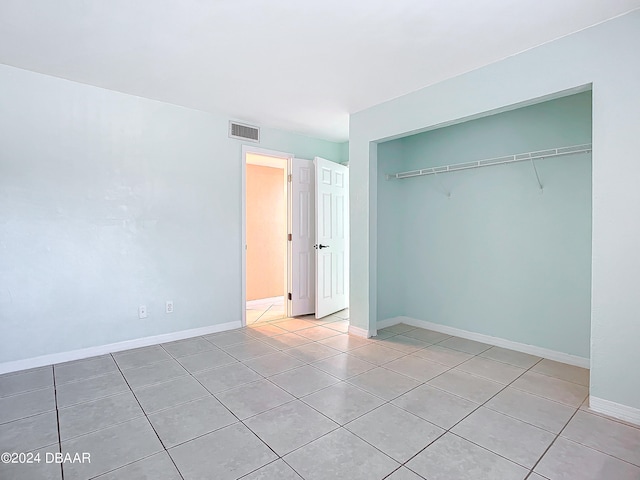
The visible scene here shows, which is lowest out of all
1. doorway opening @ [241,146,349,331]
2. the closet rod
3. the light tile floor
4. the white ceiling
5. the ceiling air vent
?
the light tile floor

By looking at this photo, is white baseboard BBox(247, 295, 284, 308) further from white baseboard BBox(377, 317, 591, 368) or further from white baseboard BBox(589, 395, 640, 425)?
white baseboard BBox(589, 395, 640, 425)

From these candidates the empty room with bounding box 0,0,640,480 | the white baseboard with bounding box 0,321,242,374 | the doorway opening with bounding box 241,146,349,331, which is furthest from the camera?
the doorway opening with bounding box 241,146,349,331

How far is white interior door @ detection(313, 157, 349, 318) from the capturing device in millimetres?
A: 4598

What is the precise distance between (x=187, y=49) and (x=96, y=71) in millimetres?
985

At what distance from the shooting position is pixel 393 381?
2.70 m

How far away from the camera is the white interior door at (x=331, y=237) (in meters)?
4.60

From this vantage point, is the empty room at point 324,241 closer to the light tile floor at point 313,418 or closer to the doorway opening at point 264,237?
the light tile floor at point 313,418

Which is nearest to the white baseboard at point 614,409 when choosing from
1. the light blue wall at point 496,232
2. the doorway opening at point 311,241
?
the light blue wall at point 496,232

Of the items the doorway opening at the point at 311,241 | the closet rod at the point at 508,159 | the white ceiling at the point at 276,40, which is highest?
the white ceiling at the point at 276,40

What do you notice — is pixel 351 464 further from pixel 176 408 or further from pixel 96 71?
pixel 96 71

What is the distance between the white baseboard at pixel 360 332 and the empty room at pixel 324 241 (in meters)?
0.03

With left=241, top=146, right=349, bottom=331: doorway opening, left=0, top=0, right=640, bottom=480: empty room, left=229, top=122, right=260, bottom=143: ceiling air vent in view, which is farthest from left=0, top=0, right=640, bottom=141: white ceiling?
left=241, top=146, right=349, bottom=331: doorway opening

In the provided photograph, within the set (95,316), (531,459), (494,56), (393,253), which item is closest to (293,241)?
(393,253)

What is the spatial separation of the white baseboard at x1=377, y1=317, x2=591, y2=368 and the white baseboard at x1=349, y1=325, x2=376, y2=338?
36cm
